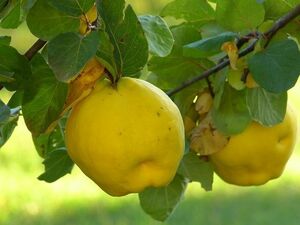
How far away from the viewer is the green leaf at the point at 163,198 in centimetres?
101

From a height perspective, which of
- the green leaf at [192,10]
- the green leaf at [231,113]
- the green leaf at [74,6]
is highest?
the green leaf at [74,6]

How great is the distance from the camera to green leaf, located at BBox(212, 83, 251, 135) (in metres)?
0.93

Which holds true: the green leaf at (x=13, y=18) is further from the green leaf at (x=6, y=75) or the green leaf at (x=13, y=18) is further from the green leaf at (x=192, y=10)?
the green leaf at (x=192, y=10)

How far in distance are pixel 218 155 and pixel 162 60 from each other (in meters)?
0.12

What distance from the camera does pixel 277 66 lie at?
0.83 metres

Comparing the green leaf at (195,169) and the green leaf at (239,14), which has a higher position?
the green leaf at (239,14)

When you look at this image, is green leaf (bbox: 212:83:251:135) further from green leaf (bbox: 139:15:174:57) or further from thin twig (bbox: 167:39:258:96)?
green leaf (bbox: 139:15:174:57)

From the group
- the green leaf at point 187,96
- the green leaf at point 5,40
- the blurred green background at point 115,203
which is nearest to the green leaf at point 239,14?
the green leaf at point 187,96

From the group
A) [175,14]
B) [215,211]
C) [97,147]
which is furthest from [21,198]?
[97,147]

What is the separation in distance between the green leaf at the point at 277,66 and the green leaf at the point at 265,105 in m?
0.07

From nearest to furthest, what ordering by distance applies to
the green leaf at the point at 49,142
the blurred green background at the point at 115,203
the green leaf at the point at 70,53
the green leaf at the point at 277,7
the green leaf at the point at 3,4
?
the green leaf at the point at 70,53, the green leaf at the point at 3,4, the green leaf at the point at 277,7, the green leaf at the point at 49,142, the blurred green background at the point at 115,203

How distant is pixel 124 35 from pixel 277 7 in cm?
24

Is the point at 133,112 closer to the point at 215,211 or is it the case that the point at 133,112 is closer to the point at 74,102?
the point at 74,102

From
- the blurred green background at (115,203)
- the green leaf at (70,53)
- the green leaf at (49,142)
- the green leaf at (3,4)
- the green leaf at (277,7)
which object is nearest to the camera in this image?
the green leaf at (70,53)
